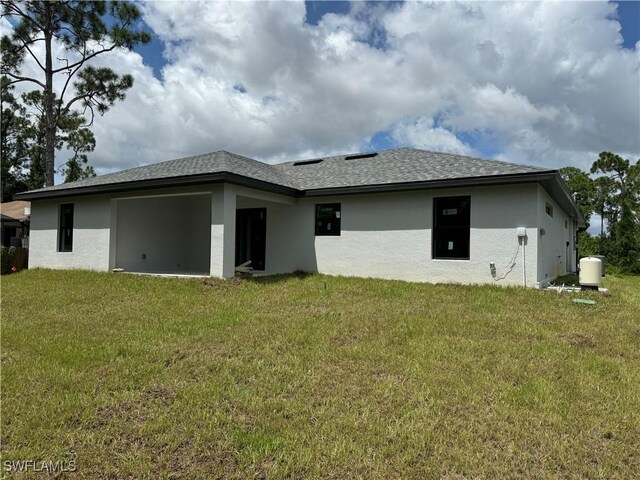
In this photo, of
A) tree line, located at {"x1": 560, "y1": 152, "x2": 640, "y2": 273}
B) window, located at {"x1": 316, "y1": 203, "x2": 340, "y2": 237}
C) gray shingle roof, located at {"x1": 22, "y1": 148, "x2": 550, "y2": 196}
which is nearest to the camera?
gray shingle roof, located at {"x1": 22, "y1": 148, "x2": 550, "y2": 196}

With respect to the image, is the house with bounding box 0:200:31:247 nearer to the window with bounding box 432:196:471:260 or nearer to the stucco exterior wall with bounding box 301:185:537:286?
the stucco exterior wall with bounding box 301:185:537:286

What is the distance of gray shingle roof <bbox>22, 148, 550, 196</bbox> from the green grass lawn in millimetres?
4526

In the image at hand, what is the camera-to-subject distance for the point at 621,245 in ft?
78.3

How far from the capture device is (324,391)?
13.7 feet

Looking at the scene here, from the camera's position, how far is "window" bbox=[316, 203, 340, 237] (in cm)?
1302

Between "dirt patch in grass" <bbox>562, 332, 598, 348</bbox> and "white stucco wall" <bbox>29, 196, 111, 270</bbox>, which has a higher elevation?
"white stucco wall" <bbox>29, 196, 111, 270</bbox>

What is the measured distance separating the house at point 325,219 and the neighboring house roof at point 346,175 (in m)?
0.04

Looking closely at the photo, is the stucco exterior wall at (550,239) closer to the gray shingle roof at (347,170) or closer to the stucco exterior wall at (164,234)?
the gray shingle roof at (347,170)

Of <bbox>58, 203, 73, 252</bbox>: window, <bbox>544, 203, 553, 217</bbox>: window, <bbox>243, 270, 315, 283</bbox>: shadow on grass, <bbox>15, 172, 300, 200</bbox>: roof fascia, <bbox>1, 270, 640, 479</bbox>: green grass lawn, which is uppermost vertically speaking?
<bbox>15, 172, 300, 200</bbox>: roof fascia

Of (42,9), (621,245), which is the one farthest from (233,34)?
(621,245)

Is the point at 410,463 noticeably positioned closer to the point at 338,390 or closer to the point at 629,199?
the point at 338,390

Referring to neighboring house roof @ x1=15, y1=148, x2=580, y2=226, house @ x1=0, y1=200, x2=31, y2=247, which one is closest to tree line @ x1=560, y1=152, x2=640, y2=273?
neighboring house roof @ x1=15, y1=148, x2=580, y2=226

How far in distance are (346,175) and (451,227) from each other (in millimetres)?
4177

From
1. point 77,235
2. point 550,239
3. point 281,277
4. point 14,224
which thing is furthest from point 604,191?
point 14,224
